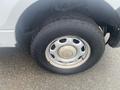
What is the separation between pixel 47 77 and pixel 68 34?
56 centimetres

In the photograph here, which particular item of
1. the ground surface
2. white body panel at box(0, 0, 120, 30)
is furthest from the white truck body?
the ground surface

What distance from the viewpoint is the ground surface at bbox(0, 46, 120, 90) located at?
257 cm

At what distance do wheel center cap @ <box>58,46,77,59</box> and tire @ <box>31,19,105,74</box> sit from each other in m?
0.15

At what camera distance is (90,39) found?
241 cm

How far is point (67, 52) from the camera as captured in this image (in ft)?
8.35

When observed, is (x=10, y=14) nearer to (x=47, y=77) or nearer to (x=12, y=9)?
(x=12, y=9)

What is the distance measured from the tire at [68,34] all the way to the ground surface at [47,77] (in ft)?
0.72

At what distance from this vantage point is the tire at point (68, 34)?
7.54 feet

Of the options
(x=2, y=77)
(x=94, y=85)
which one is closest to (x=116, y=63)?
(x=94, y=85)

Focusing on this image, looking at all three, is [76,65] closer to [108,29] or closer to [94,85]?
[94,85]

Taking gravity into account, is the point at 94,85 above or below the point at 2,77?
below

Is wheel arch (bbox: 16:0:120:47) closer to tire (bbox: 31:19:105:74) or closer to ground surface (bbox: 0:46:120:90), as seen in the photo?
tire (bbox: 31:19:105:74)

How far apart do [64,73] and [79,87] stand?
216 millimetres

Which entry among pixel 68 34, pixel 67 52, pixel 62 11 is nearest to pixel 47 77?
pixel 67 52
